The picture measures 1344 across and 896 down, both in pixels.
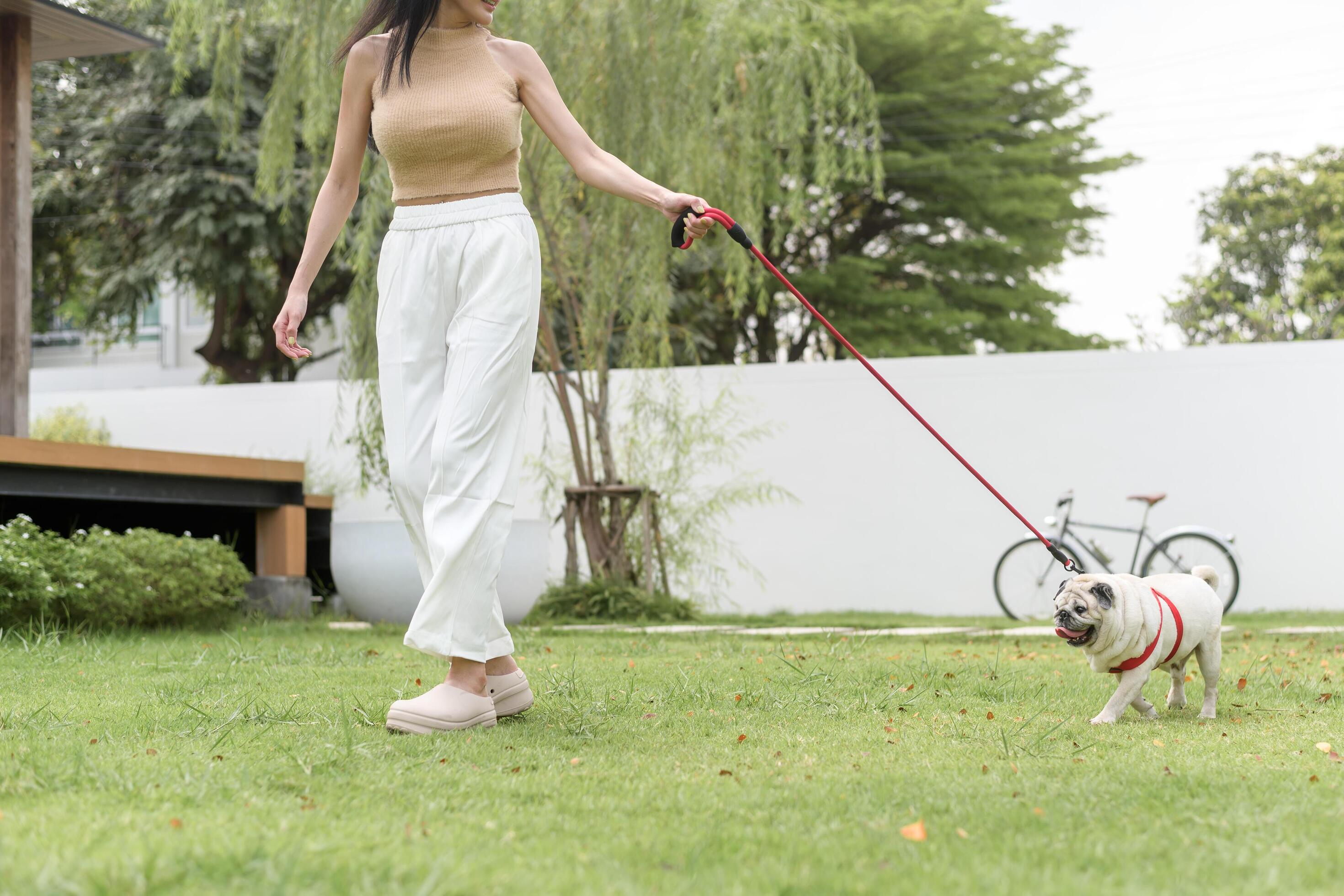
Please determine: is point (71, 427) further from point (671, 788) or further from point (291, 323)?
point (671, 788)

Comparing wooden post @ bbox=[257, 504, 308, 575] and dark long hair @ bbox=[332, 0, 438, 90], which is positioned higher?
dark long hair @ bbox=[332, 0, 438, 90]

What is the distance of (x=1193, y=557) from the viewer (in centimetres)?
772

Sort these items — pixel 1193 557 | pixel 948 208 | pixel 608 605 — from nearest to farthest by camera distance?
pixel 608 605
pixel 1193 557
pixel 948 208

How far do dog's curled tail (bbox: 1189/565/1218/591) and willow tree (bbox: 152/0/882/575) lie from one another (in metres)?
3.69

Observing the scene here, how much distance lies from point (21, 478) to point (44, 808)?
4469 millimetres

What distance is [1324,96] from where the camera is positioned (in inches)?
704

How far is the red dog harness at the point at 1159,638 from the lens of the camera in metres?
2.86

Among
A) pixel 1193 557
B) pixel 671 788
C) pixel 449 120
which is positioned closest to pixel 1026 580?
pixel 1193 557

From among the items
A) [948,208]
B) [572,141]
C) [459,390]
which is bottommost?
[459,390]

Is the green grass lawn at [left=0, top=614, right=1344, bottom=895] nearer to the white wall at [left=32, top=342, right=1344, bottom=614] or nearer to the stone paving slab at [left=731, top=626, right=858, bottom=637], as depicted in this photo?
the stone paving slab at [left=731, top=626, right=858, bottom=637]

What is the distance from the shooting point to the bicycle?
766 cm

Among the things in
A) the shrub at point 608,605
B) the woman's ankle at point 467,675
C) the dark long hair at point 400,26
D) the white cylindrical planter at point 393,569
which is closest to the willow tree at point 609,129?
the shrub at point 608,605

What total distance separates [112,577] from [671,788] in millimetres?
4041

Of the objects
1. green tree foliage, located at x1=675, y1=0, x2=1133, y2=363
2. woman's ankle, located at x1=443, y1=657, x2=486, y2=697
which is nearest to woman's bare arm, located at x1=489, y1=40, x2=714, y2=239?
woman's ankle, located at x1=443, y1=657, x2=486, y2=697
